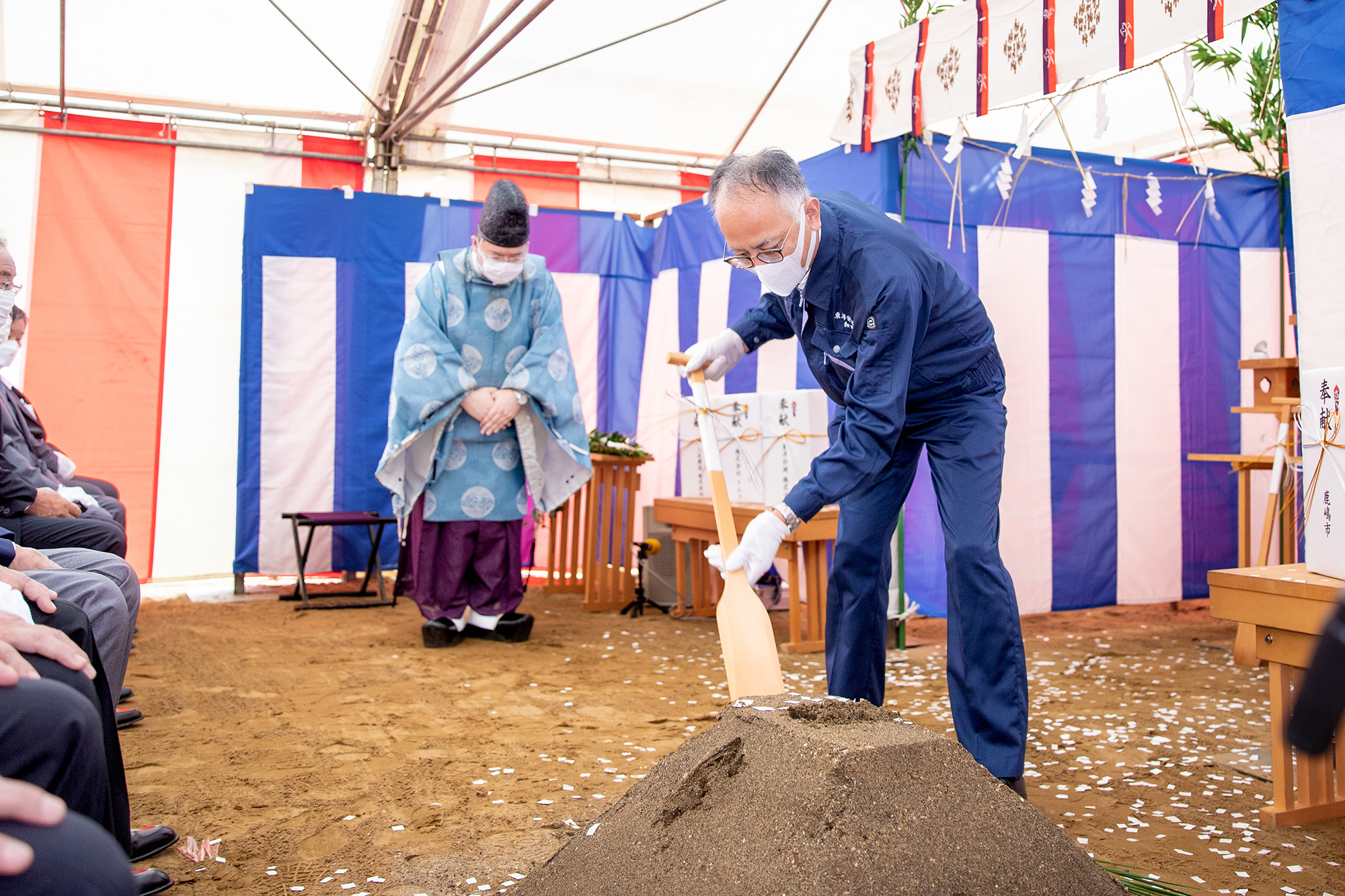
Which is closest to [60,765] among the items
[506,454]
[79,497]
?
[79,497]

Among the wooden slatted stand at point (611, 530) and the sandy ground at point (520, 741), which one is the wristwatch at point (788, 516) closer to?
the sandy ground at point (520, 741)

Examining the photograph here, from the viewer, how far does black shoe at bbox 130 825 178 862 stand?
5.38ft

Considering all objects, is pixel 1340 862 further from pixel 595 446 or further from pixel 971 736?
pixel 595 446

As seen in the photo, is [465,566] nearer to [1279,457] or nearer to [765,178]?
[765,178]

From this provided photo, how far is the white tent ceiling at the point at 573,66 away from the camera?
15.3 ft

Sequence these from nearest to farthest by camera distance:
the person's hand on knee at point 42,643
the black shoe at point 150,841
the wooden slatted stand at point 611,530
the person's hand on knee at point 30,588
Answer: the person's hand on knee at point 42,643 < the person's hand on knee at point 30,588 < the black shoe at point 150,841 < the wooden slatted stand at point 611,530

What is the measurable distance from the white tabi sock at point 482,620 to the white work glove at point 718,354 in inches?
70.1

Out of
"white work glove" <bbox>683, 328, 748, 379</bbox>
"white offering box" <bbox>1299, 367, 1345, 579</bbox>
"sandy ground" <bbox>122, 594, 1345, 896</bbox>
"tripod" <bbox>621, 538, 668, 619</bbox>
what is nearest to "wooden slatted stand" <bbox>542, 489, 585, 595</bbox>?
"tripod" <bbox>621, 538, 668, 619</bbox>

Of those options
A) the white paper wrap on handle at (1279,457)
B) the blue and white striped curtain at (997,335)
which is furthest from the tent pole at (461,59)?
the white paper wrap on handle at (1279,457)

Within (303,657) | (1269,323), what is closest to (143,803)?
(303,657)

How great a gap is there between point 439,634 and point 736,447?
56.7 inches

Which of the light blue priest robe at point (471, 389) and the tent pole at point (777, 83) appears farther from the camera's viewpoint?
the tent pole at point (777, 83)

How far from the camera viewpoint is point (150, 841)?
1.67m

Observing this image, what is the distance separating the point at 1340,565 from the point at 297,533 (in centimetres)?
405
